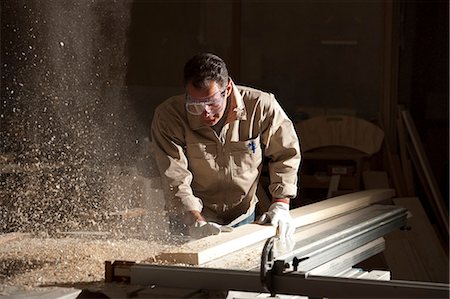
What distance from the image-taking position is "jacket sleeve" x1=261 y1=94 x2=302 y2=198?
3.78 m

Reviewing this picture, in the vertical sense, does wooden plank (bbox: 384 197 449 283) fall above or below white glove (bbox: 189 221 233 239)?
below

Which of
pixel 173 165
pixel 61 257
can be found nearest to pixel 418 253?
pixel 173 165

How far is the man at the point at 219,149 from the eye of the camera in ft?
11.7

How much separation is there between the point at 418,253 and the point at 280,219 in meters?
2.29

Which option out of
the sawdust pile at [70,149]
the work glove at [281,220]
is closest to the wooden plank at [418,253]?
the sawdust pile at [70,149]

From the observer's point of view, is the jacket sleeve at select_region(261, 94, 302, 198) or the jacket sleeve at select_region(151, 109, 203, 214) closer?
the jacket sleeve at select_region(151, 109, 203, 214)

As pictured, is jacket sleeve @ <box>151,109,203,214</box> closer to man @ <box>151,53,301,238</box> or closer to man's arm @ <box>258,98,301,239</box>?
man @ <box>151,53,301,238</box>

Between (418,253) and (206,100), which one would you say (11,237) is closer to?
(206,100)

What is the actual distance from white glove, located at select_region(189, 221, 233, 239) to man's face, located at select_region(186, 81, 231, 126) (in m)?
0.44

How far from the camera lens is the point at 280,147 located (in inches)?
150

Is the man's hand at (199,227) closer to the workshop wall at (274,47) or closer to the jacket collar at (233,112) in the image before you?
the jacket collar at (233,112)

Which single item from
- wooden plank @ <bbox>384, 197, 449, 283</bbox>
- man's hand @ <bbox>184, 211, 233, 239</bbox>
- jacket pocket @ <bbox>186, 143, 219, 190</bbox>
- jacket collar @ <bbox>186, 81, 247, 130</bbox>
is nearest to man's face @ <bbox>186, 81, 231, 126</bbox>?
jacket collar @ <bbox>186, 81, 247, 130</bbox>

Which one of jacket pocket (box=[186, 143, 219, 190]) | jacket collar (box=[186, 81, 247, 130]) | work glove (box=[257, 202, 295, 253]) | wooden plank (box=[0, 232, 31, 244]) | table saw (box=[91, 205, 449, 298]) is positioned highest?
jacket collar (box=[186, 81, 247, 130])

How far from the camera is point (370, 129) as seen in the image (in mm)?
6309
